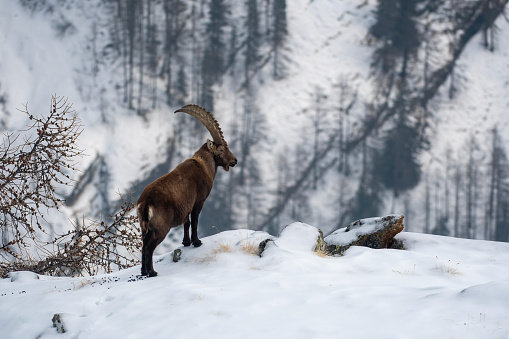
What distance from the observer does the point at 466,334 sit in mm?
5137

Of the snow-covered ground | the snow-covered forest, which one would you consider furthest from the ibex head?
the snow-covered forest

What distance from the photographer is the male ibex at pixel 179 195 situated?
7.46m

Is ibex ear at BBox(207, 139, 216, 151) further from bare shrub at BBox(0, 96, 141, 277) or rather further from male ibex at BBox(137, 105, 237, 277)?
bare shrub at BBox(0, 96, 141, 277)

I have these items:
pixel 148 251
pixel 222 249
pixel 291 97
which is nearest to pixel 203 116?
pixel 222 249

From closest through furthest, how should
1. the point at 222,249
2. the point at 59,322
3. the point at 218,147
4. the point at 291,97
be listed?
the point at 59,322 < the point at 222,249 < the point at 218,147 < the point at 291,97

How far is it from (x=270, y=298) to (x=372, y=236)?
4.95m

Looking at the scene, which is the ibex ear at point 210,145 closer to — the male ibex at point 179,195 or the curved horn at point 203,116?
the male ibex at point 179,195

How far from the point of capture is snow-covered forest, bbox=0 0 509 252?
67875mm

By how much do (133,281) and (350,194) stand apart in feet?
215

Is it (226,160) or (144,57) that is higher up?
(144,57)

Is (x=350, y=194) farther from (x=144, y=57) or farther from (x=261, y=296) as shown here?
(x=261, y=296)

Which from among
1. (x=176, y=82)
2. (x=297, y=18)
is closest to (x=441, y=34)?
(x=297, y=18)

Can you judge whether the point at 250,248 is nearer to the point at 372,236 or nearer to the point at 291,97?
the point at 372,236

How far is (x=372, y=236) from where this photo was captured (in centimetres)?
1068
